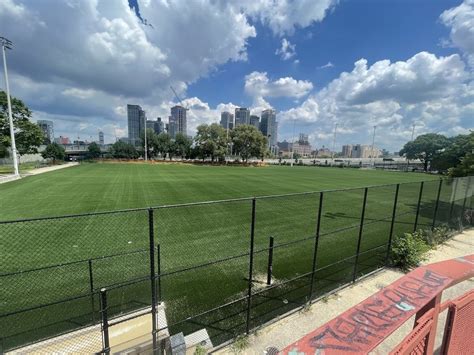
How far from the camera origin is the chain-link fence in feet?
14.5

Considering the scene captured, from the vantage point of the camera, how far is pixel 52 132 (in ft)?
599

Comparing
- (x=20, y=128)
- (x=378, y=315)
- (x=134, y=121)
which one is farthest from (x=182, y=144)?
(x=378, y=315)

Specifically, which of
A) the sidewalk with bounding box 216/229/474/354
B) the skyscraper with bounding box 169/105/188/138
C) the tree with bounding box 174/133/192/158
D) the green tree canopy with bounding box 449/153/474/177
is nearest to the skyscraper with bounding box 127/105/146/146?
the skyscraper with bounding box 169/105/188/138

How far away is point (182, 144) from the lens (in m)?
83.2

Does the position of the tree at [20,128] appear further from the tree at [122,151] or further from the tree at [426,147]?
the tree at [426,147]

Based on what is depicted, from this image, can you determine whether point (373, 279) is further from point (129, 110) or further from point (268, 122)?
point (268, 122)

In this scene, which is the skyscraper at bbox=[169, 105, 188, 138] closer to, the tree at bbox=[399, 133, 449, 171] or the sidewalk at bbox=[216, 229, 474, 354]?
the tree at bbox=[399, 133, 449, 171]

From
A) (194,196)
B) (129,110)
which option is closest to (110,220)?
(194,196)

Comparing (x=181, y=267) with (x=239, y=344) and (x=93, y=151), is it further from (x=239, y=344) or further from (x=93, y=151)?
(x=93, y=151)

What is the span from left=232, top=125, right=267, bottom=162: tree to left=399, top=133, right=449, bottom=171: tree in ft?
154

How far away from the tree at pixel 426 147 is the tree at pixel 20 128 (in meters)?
90.8

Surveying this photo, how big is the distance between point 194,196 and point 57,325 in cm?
1318

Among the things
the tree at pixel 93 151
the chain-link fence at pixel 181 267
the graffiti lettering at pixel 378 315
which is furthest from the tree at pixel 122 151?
the graffiti lettering at pixel 378 315

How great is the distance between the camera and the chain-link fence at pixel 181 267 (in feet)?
14.5
